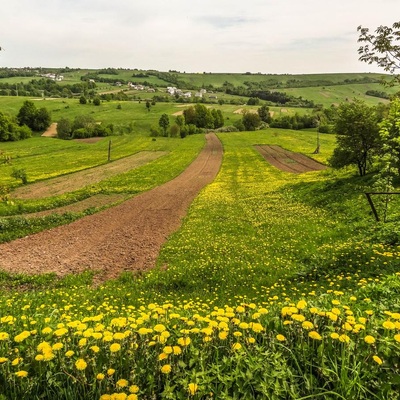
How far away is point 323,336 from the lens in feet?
13.8

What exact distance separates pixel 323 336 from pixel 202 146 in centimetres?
9043

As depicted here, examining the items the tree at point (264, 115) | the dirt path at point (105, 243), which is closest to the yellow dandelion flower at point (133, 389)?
the dirt path at point (105, 243)

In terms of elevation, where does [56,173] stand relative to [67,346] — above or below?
below

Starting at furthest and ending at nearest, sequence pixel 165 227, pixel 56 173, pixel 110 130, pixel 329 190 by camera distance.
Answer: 1. pixel 110 130
2. pixel 56 173
3. pixel 329 190
4. pixel 165 227

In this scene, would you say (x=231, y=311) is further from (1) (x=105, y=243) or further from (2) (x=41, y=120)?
(2) (x=41, y=120)

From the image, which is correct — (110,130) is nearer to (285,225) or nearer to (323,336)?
A: (285,225)

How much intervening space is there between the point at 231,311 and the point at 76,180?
4676cm

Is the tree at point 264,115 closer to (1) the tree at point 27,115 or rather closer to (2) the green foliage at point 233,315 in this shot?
(1) the tree at point 27,115

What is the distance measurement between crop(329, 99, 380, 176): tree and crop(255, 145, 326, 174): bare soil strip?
81.0 feet

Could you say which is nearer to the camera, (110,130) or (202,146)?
(202,146)

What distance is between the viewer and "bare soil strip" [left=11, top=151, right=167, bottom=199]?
125ft

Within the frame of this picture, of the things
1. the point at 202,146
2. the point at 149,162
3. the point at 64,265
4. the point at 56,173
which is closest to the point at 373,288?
the point at 64,265

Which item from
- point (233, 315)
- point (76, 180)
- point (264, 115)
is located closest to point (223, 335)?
point (233, 315)

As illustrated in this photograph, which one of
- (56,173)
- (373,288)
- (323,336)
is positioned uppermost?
(323,336)
